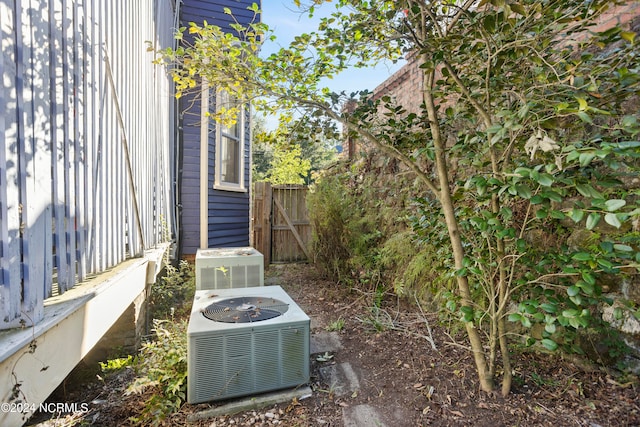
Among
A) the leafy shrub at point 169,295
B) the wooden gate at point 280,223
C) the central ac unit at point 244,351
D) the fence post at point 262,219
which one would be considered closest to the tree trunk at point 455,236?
the central ac unit at point 244,351

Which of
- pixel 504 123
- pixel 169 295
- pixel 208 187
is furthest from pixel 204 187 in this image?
pixel 504 123

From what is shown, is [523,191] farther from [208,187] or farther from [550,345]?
[208,187]

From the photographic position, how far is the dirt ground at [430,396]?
1.85 m

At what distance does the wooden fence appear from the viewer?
1.14 meters

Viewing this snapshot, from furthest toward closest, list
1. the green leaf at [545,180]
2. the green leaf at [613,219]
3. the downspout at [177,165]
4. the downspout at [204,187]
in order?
the downspout at [204,187]
the downspout at [177,165]
the green leaf at [545,180]
the green leaf at [613,219]

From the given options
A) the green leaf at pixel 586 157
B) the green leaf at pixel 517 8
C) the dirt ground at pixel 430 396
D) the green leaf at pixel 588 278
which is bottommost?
the dirt ground at pixel 430 396

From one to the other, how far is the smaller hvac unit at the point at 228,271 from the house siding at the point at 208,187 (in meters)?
1.99

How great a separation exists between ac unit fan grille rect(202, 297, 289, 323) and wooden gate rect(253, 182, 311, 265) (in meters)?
3.91

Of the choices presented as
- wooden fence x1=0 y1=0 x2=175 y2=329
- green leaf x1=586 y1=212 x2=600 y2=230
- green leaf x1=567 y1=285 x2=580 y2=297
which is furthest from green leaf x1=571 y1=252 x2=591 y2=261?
wooden fence x1=0 y1=0 x2=175 y2=329

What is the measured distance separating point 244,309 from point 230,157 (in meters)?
4.30

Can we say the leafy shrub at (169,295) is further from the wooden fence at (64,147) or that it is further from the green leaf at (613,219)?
the green leaf at (613,219)

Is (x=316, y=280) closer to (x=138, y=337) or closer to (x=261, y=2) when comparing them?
(x=138, y=337)

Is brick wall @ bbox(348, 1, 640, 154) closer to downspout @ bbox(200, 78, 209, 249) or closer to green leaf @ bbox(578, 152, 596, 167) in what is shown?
green leaf @ bbox(578, 152, 596, 167)

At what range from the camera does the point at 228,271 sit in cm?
353
